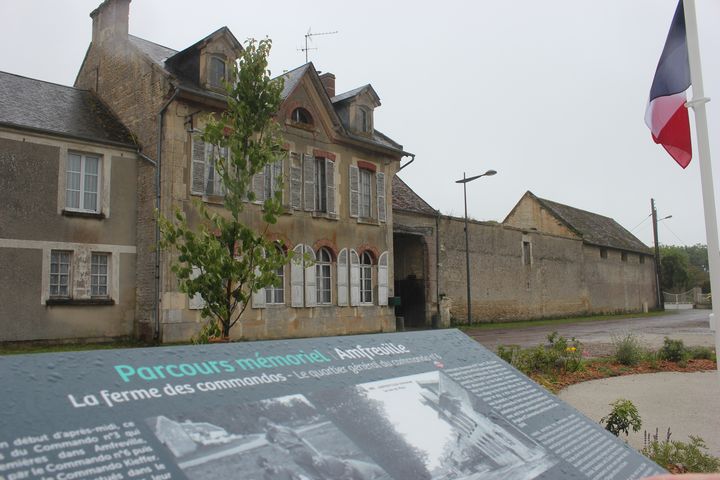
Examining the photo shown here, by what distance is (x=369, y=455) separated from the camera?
244cm

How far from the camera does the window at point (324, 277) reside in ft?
61.5

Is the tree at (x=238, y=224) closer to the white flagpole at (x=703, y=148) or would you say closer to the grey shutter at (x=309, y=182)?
the white flagpole at (x=703, y=148)

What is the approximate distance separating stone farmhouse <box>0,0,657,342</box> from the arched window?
59mm

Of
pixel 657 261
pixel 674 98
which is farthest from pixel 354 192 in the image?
pixel 657 261

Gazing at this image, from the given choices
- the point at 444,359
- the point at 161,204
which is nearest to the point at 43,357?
the point at 444,359

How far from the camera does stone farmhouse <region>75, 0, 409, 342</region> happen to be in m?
15.4

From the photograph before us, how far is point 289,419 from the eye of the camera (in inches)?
96.7

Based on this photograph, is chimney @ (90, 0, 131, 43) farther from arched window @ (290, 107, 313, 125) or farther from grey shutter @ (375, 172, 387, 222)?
grey shutter @ (375, 172, 387, 222)

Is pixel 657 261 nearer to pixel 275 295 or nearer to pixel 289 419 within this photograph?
pixel 275 295

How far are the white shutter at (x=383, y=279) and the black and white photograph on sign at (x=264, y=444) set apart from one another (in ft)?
58.7

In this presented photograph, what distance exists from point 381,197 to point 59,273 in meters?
10.6

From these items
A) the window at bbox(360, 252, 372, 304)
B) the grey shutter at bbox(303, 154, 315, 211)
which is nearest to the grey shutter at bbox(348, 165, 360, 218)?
the window at bbox(360, 252, 372, 304)

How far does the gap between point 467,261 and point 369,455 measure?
22510 millimetres

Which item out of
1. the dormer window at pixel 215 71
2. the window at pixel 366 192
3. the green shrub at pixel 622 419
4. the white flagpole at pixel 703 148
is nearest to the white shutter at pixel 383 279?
the window at pixel 366 192
